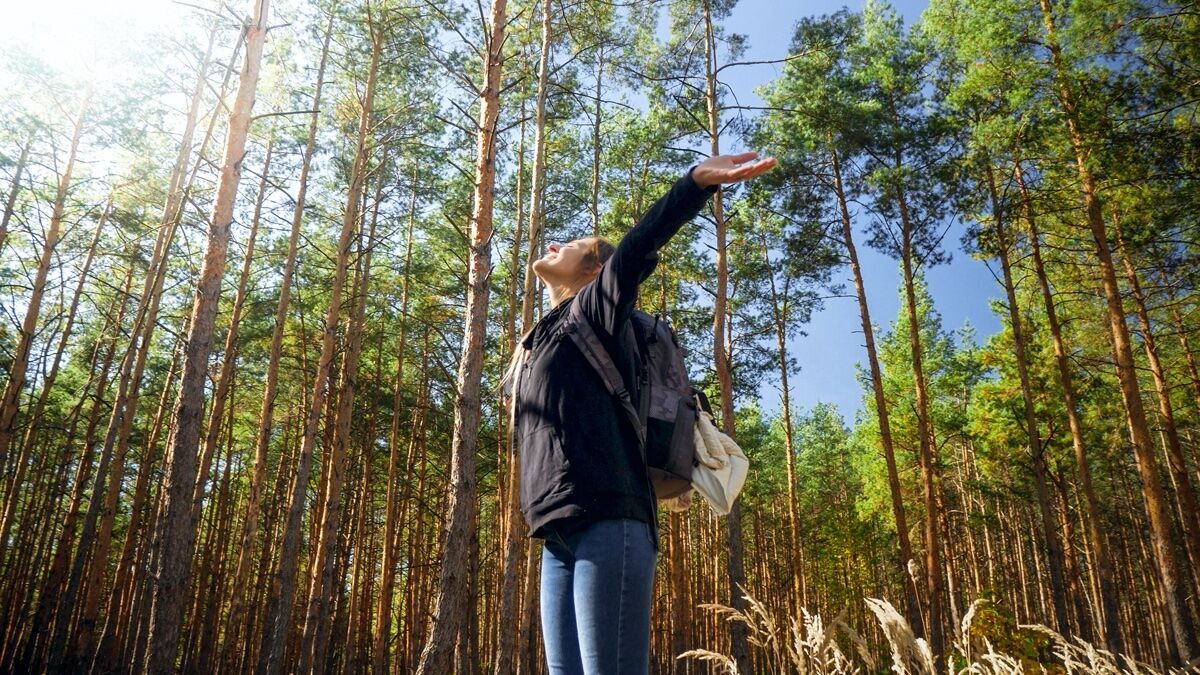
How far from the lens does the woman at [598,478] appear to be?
4.74 ft

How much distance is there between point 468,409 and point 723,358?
597cm

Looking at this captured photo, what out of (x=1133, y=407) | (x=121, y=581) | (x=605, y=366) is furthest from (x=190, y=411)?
(x=1133, y=407)

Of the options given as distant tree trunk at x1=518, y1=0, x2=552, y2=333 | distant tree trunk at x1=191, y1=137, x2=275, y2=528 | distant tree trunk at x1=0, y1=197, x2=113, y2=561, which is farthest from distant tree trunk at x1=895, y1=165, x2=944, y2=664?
distant tree trunk at x1=0, y1=197, x2=113, y2=561

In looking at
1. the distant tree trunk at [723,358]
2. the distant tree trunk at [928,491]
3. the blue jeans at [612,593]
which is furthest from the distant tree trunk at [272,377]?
the distant tree trunk at [928,491]

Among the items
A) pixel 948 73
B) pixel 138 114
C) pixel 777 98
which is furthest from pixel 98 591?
pixel 948 73

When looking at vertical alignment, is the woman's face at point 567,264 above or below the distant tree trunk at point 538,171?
below

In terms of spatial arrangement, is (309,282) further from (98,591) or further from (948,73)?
(948,73)

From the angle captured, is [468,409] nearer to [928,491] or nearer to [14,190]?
[928,491]

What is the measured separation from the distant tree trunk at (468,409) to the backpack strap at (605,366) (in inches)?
167

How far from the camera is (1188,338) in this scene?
17359 mm

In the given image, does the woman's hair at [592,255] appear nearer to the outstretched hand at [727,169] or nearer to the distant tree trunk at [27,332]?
the outstretched hand at [727,169]

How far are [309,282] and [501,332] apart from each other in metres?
4.92

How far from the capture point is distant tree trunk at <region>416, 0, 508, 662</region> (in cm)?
538

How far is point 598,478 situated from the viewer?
1502mm
